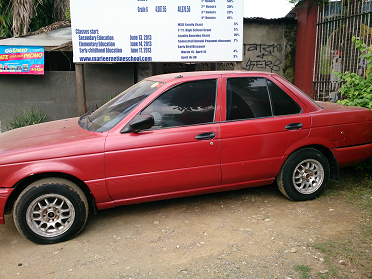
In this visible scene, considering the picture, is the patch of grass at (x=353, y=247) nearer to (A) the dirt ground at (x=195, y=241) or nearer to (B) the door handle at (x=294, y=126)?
(A) the dirt ground at (x=195, y=241)

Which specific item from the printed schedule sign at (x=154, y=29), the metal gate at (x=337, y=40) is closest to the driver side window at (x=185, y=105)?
the printed schedule sign at (x=154, y=29)

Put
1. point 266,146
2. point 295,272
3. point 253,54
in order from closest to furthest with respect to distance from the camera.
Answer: point 295,272
point 266,146
point 253,54

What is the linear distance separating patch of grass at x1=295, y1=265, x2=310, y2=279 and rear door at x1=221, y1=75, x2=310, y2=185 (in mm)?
1362

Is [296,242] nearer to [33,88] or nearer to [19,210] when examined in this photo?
[19,210]

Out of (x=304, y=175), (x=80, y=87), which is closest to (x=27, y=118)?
(x=80, y=87)

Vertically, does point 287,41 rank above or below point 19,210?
above

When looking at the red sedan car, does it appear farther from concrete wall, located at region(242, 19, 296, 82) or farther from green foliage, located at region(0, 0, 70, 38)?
green foliage, located at region(0, 0, 70, 38)

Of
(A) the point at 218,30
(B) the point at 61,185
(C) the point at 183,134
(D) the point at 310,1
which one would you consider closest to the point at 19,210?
(B) the point at 61,185

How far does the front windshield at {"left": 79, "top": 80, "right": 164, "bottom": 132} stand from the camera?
3.80 metres

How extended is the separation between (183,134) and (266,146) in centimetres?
109

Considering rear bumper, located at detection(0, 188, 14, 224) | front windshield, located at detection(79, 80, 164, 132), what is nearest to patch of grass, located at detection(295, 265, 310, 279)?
front windshield, located at detection(79, 80, 164, 132)

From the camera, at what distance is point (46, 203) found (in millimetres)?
3418

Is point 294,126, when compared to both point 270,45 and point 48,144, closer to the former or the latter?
point 48,144

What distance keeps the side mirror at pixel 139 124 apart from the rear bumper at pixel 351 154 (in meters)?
2.52
